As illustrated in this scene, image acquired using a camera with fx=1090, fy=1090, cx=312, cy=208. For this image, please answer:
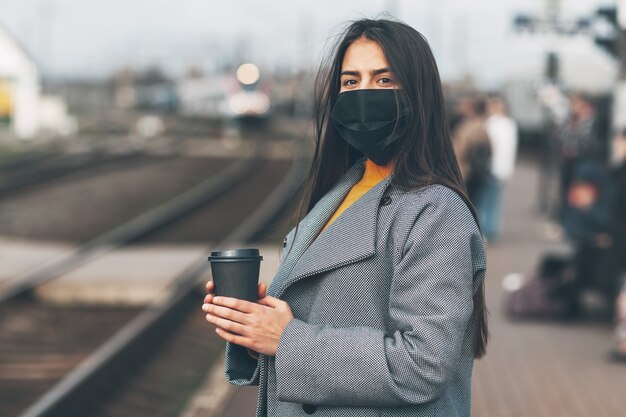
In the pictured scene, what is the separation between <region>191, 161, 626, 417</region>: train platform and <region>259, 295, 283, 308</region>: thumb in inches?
102

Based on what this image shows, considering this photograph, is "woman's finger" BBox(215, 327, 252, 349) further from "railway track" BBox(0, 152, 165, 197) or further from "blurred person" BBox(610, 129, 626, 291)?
"railway track" BBox(0, 152, 165, 197)

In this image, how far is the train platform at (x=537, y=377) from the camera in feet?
21.6

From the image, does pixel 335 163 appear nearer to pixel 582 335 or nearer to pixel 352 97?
pixel 352 97

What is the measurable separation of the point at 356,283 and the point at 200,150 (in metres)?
40.8

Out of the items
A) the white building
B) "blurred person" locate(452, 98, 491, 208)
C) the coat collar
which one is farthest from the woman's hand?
the white building

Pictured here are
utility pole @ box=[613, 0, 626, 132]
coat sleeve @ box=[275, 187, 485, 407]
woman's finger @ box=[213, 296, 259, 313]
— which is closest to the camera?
coat sleeve @ box=[275, 187, 485, 407]

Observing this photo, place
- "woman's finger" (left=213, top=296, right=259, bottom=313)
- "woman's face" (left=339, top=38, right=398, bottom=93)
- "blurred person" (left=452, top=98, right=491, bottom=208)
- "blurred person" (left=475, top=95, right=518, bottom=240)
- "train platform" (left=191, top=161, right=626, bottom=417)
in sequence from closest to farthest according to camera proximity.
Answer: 1. "woman's finger" (left=213, top=296, right=259, bottom=313)
2. "woman's face" (left=339, top=38, right=398, bottom=93)
3. "train platform" (left=191, top=161, right=626, bottom=417)
4. "blurred person" (left=452, top=98, right=491, bottom=208)
5. "blurred person" (left=475, top=95, right=518, bottom=240)

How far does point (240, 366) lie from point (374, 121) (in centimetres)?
64

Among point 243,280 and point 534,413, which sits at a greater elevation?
point 243,280

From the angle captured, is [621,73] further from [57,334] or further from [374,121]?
[374,121]

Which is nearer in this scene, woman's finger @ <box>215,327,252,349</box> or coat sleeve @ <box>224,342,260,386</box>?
woman's finger @ <box>215,327,252,349</box>

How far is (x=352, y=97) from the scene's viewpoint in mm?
2422

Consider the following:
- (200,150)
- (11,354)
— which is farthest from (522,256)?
(200,150)

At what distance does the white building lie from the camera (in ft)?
149
